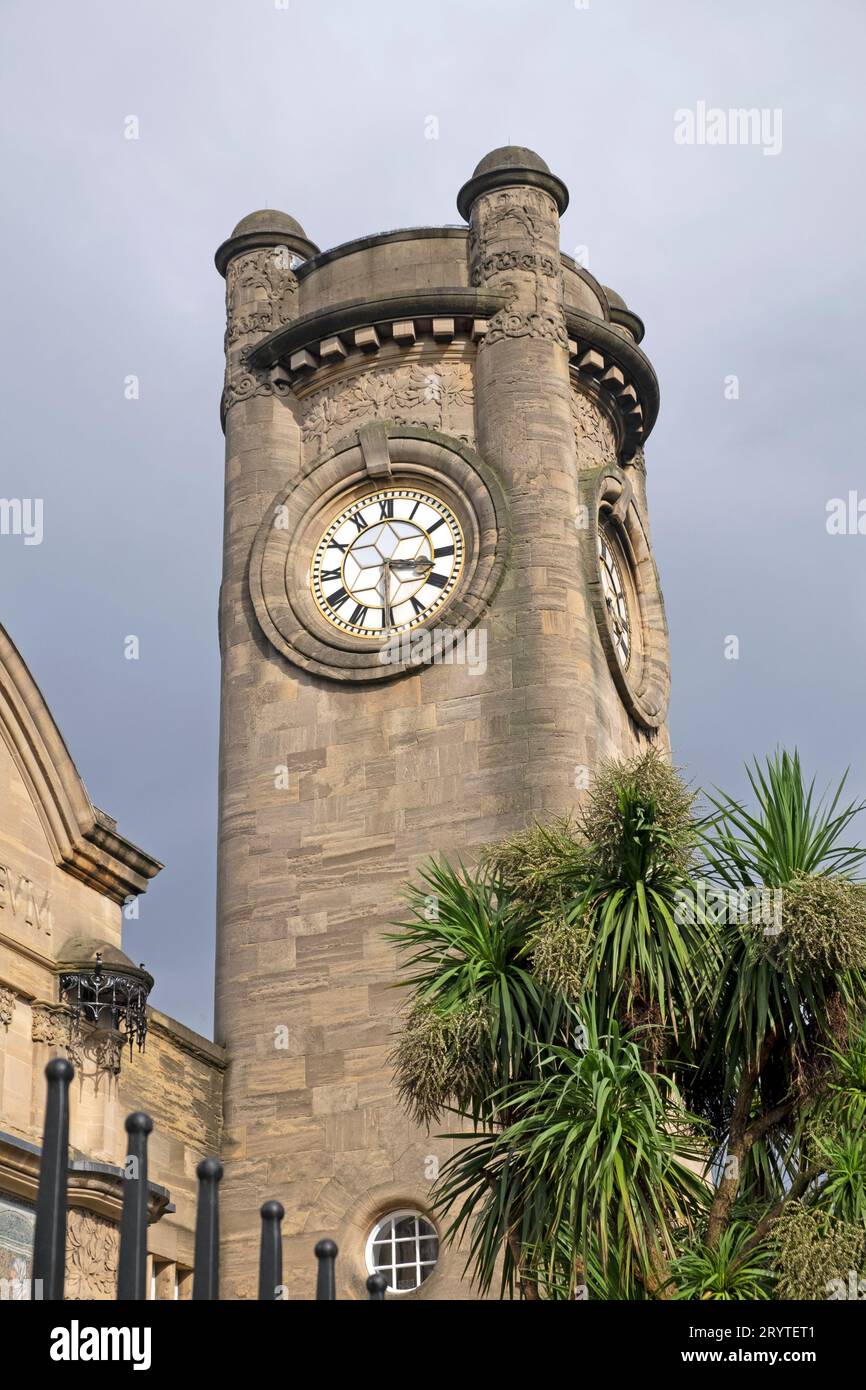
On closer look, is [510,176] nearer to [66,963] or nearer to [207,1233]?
[66,963]

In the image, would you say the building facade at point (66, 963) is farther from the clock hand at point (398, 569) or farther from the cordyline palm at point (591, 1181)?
the clock hand at point (398, 569)

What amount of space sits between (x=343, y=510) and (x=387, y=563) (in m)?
1.25

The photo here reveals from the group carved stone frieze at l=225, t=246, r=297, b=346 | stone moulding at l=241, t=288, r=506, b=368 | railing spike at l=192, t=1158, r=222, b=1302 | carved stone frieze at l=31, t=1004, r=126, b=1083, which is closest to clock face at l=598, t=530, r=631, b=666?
stone moulding at l=241, t=288, r=506, b=368

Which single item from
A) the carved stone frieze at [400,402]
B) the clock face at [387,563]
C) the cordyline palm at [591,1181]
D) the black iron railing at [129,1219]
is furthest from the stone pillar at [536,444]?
the black iron railing at [129,1219]

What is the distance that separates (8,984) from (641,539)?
53.9 feet

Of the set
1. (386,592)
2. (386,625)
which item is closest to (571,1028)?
(386,625)

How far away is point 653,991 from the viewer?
18.2 m

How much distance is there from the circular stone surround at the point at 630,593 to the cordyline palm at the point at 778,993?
42.5 feet

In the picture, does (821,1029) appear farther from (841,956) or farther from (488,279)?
(488,279)

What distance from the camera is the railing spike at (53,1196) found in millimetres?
10898

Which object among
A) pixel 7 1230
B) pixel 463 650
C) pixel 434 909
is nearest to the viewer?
pixel 7 1230

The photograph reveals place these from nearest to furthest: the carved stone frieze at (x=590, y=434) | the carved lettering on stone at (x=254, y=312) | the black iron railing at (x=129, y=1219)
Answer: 1. the black iron railing at (x=129, y=1219)
2. the carved stone frieze at (x=590, y=434)
3. the carved lettering on stone at (x=254, y=312)

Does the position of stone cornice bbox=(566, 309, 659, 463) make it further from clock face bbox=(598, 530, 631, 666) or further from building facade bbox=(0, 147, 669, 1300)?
clock face bbox=(598, 530, 631, 666)
